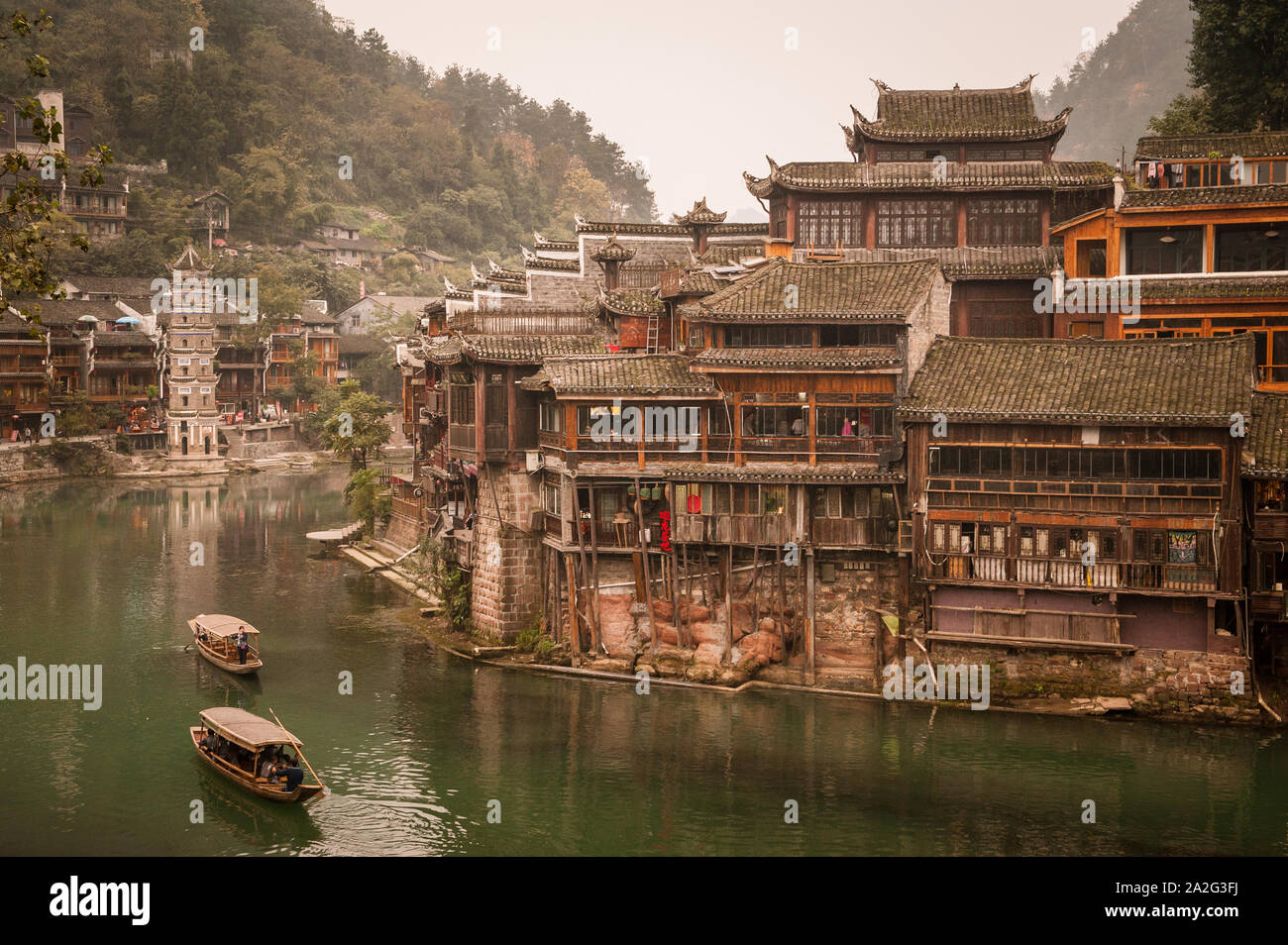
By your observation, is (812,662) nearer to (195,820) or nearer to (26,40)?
(195,820)

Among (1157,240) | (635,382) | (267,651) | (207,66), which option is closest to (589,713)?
(635,382)

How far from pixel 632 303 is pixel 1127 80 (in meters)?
124

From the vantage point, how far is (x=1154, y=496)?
3200 centimetres

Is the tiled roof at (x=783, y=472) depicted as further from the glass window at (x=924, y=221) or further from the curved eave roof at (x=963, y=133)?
the curved eave roof at (x=963, y=133)

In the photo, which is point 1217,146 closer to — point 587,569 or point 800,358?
point 800,358

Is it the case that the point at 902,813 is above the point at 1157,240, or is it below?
below

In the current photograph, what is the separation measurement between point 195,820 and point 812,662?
56.7ft

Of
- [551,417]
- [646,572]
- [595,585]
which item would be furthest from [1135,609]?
[551,417]

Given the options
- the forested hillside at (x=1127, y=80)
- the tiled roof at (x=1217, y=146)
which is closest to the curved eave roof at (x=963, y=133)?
the tiled roof at (x=1217, y=146)

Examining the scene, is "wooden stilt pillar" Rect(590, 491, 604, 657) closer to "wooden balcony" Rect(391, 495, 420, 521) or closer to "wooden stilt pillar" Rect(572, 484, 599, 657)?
"wooden stilt pillar" Rect(572, 484, 599, 657)

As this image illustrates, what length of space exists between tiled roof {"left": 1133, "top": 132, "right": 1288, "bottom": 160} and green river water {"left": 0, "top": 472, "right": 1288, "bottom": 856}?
21447mm

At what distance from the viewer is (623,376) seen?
37188 mm

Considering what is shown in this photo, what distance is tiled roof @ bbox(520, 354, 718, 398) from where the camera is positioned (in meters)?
36.5

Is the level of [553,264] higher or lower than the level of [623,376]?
higher
